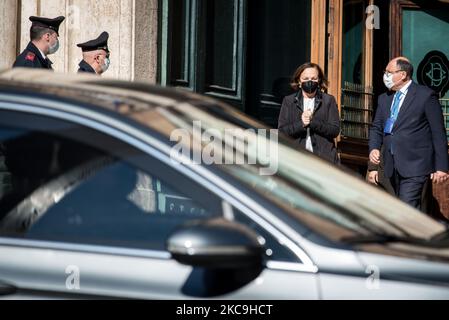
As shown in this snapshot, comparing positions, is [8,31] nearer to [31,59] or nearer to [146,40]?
[146,40]

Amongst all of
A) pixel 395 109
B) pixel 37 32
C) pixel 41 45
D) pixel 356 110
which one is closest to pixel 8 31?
pixel 37 32

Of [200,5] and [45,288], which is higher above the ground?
[200,5]

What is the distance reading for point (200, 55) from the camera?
14.0m

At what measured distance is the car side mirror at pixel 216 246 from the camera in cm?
381

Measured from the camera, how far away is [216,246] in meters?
3.81

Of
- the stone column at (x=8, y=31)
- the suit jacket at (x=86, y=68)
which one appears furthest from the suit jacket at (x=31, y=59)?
the stone column at (x=8, y=31)

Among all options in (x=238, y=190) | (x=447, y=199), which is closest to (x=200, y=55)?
(x=447, y=199)

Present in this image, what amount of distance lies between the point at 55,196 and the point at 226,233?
0.79 meters

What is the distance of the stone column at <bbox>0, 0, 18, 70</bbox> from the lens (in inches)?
522

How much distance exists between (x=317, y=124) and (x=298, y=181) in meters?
7.30

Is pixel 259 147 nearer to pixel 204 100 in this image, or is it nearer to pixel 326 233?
pixel 204 100

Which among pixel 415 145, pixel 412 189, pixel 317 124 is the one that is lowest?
pixel 412 189

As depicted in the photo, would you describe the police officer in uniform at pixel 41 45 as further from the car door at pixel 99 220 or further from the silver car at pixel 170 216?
the car door at pixel 99 220
